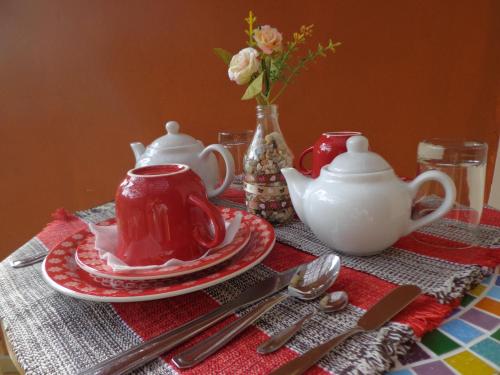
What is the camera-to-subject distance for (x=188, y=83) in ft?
5.41

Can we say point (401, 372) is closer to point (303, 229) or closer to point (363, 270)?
point (363, 270)

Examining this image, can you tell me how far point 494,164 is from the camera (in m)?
1.55

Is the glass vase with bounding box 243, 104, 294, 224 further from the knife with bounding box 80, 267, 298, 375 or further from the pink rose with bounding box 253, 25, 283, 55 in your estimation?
the knife with bounding box 80, 267, 298, 375

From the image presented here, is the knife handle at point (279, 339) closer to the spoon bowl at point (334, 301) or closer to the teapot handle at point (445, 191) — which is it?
the spoon bowl at point (334, 301)

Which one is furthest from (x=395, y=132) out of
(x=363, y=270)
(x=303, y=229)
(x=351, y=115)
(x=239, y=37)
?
(x=363, y=270)

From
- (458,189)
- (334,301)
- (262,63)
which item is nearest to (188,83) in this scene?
(262,63)

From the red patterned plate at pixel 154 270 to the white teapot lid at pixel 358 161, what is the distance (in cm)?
18

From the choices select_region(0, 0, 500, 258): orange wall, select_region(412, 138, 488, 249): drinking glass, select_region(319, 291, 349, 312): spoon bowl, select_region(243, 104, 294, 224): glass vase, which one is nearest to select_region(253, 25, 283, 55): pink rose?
select_region(243, 104, 294, 224): glass vase

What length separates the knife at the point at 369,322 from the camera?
1.16 ft

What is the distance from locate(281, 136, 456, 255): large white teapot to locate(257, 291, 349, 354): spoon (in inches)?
4.5

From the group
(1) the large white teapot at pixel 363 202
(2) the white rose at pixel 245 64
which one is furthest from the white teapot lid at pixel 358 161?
(2) the white rose at pixel 245 64

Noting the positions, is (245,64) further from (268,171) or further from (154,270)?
(154,270)

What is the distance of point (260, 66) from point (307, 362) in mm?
528

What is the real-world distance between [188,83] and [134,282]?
129cm
